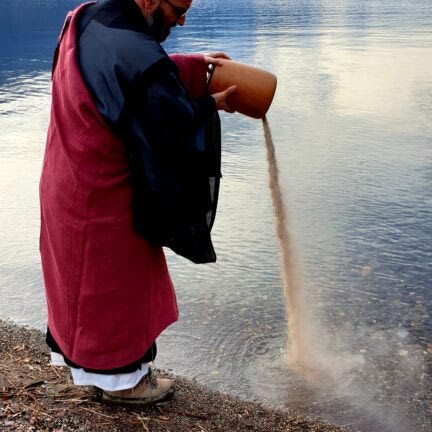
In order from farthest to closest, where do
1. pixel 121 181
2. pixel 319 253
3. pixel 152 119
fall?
pixel 319 253 < pixel 121 181 < pixel 152 119

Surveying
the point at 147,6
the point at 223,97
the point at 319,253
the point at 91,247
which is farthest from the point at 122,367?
the point at 319,253

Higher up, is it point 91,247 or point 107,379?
point 91,247

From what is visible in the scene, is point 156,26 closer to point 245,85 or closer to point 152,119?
point 152,119

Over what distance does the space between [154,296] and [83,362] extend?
0.37 metres

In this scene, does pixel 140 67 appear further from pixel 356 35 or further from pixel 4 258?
pixel 356 35

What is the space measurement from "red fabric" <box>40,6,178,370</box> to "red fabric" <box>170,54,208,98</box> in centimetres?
47

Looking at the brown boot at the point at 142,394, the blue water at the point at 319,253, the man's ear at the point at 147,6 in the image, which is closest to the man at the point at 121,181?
the man's ear at the point at 147,6

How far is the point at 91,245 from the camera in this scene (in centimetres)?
243

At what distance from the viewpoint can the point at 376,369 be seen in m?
3.71

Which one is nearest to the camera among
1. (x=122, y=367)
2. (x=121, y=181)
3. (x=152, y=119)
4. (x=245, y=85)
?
(x=152, y=119)

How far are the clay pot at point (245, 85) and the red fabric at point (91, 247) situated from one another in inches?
25.3

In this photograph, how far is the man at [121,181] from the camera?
2.23 meters

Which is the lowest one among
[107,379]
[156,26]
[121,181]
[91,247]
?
[107,379]

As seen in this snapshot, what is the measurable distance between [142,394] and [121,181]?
1.03m
